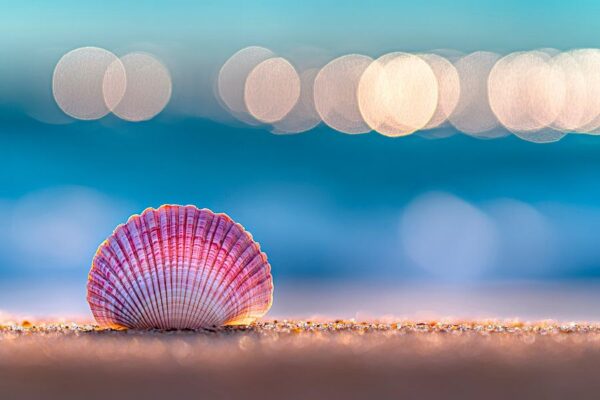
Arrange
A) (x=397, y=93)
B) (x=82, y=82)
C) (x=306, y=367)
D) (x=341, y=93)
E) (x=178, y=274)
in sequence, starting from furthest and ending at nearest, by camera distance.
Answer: (x=397, y=93) < (x=341, y=93) < (x=82, y=82) < (x=178, y=274) < (x=306, y=367)

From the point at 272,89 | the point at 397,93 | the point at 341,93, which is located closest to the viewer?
the point at 272,89

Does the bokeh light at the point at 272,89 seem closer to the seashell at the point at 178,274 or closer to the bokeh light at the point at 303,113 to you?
the bokeh light at the point at 303,113

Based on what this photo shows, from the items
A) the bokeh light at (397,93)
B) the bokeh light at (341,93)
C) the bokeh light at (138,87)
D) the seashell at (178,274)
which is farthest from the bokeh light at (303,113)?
the seashell at (178,274)

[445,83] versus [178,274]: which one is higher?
[445,83]

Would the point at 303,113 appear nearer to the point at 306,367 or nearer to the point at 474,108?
the point at 474,108

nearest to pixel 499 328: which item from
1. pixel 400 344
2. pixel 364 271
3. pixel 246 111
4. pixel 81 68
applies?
pixel 400 344

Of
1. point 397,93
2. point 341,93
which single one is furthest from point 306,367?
point 397,93

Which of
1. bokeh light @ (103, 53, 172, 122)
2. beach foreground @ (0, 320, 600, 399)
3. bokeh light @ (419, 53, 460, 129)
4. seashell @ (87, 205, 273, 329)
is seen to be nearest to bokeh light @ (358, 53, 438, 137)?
bokeh light @ (419, 53, 460, 129)
